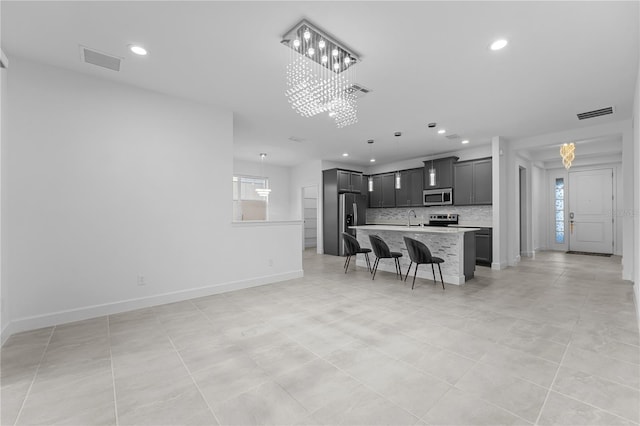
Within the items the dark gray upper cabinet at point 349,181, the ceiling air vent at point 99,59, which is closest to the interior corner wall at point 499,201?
the dark gray upper cabinet at point 349,181

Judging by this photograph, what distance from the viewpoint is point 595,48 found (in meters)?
2.74

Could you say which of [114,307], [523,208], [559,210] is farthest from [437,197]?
[114,307]

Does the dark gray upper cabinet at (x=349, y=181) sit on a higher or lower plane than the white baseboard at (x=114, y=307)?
higher

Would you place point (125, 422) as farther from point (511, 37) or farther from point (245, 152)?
point (245, 152)

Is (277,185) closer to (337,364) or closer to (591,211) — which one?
(337,364)

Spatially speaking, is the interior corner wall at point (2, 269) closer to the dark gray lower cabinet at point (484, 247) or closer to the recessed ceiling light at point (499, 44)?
the recessed ceiling light at point (499, 44)

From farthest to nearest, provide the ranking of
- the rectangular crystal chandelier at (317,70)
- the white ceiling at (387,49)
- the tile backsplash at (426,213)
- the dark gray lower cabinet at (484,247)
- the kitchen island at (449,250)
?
the tile backsplash at (426,213) → the dark gray lower cabinet at (484,247) → the kitchen island at (449,250) → the rectangular crystal chandelier at (317,70) → the white ceiling at (387,49)

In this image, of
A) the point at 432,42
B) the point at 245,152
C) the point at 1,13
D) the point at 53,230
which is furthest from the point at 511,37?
the point at 245,152

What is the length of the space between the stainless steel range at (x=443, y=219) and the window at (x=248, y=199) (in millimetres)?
4858

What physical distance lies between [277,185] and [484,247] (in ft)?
19.6

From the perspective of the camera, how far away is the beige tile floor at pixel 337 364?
65.2 inches

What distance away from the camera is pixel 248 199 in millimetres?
8508

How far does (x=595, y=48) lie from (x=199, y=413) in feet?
14.8

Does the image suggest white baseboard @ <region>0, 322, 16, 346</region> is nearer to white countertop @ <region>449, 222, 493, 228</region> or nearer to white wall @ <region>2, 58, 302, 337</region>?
white wall @ <region>2, 58, 302, 337</region>
